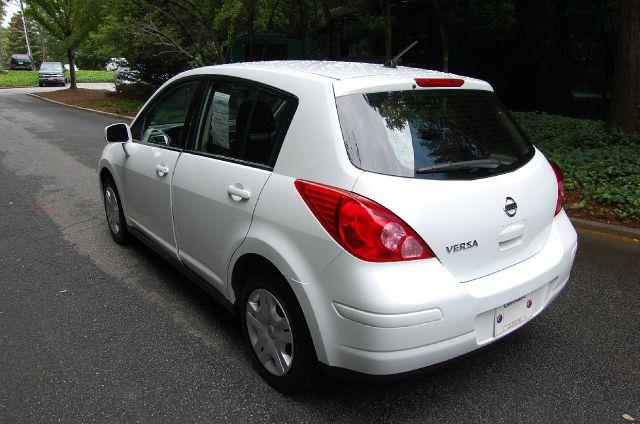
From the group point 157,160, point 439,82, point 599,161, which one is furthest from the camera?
point 599,161

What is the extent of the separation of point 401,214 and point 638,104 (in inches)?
307

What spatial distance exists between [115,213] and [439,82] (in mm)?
3422

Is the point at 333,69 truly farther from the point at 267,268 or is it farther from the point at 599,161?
the point at 599,161

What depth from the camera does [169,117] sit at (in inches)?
165

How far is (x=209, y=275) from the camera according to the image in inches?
131

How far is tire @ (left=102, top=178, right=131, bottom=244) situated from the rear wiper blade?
3.23 metres

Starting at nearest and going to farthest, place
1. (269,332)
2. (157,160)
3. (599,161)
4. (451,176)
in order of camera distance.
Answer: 1. (451,176)
2. (269,332)
3. (157,160)
4. (599,161)

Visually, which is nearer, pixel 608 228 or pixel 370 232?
pixel 370 232

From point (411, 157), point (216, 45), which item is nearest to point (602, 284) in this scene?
point (411, 157)

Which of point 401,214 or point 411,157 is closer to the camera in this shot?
point 401,214

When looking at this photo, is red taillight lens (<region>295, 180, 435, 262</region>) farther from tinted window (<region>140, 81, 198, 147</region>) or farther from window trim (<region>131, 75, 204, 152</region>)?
tinted window (<region>140, 81, 198, 147</region>)

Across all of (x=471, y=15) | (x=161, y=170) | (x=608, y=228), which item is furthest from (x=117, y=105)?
(x=608, y=228)

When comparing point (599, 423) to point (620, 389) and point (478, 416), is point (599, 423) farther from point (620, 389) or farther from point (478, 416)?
point (478, 416)

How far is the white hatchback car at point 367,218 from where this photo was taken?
2303mm
